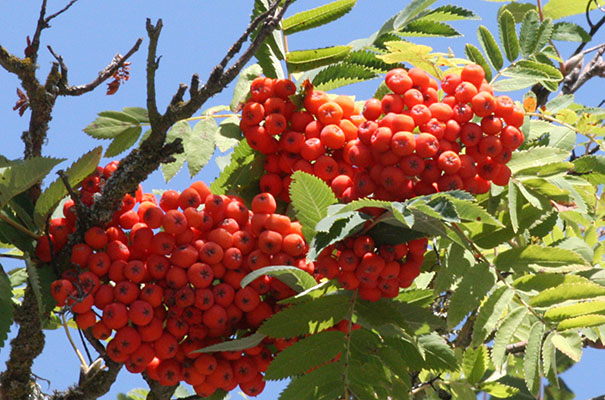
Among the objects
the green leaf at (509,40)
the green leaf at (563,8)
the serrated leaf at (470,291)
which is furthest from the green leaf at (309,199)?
the green leaf at (563,8)

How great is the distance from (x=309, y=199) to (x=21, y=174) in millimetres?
958

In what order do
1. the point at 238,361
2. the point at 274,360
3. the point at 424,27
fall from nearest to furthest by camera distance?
the point at 274,360, the point at 238,361, the point at 424,27

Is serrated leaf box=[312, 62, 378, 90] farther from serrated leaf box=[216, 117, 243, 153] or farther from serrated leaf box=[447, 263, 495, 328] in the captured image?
serrated leaf box=[447, 263, 495, 328]

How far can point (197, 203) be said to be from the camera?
294cm

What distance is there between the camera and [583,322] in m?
2.89

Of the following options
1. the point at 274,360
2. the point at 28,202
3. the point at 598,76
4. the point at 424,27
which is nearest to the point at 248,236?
the point at 274,360

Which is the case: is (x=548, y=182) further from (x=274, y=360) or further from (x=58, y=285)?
(x=58, y=285)

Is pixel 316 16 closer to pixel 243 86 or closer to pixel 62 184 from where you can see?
pixel 243 86

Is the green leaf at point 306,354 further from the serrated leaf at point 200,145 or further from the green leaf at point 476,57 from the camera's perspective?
the green leaf at point 476,57

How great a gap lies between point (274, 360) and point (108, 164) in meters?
0.99

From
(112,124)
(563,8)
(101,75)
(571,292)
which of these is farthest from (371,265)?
(563,8)

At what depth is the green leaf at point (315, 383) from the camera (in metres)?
2.76

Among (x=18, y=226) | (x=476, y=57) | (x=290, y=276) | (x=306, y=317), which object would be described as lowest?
(x=306, y=317)

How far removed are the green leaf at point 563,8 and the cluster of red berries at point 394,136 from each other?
1462mm
